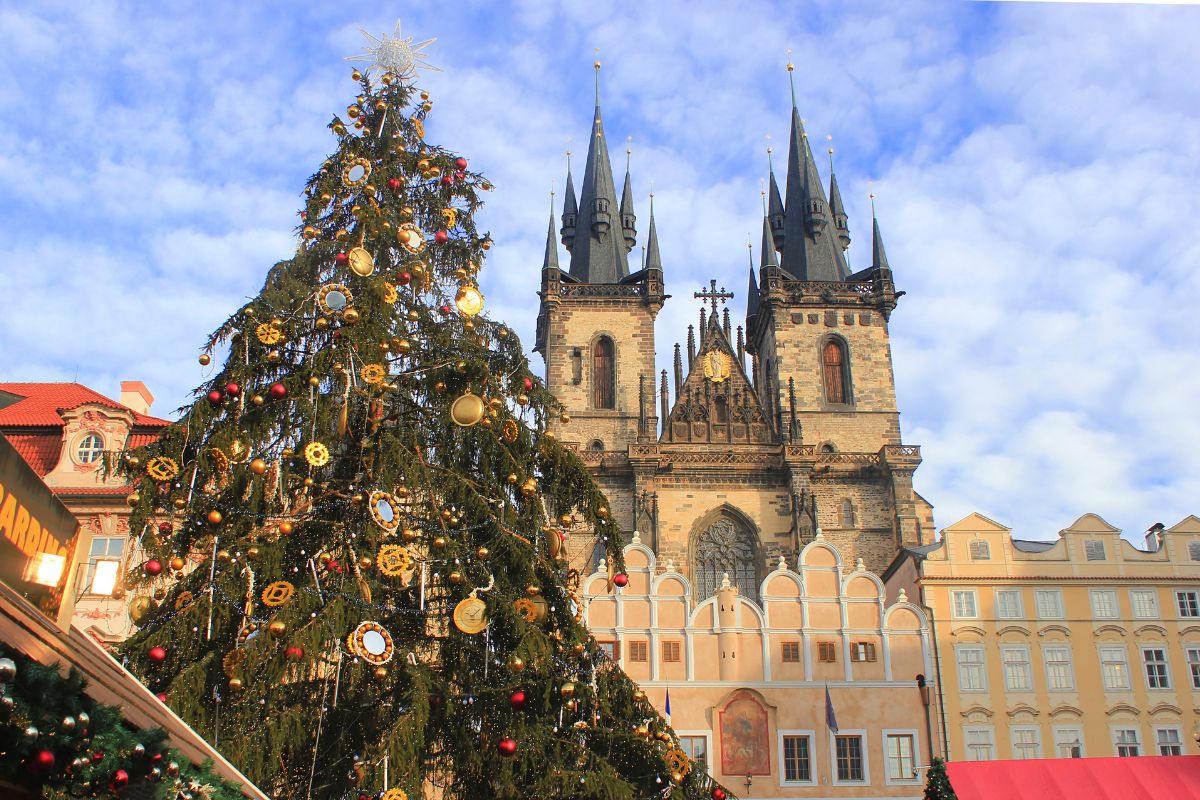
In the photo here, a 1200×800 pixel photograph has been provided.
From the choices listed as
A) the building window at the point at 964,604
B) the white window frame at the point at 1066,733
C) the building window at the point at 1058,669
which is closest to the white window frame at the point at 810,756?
the building window at the point at 964,604

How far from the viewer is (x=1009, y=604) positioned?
900 inches

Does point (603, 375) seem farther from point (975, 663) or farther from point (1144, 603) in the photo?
point (1144, 603)

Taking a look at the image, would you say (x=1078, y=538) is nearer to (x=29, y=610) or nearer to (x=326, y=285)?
(x=326, y=285)

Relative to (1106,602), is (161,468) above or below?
below

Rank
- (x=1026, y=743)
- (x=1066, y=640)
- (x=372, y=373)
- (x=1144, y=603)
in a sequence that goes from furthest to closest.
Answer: (x=1144, y=603) → (x=1066, y=640) → (x=1026, y=743) → (x=372, y=373)

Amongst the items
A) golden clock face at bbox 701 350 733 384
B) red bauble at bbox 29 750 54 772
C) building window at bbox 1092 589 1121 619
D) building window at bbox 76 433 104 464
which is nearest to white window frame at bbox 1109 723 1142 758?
building window at bbox 1092 589 1121 619

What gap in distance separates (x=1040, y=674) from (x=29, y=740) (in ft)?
70.4

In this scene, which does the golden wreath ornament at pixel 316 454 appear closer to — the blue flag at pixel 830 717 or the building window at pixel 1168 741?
the blue flag at pixel 830 717

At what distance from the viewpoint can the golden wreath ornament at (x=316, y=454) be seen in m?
9.07

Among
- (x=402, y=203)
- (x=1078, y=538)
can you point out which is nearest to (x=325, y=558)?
(x=402, y=203)

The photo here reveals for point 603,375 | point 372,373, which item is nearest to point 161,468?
point 372,373

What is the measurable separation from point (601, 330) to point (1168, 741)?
999 inches

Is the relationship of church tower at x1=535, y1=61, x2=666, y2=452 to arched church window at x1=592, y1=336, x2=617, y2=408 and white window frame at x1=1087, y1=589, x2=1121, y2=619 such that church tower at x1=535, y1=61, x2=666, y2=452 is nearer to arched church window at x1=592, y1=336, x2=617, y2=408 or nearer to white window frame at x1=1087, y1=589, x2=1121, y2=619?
arched church window at x1=592, y1=336, x2=617, y2=408

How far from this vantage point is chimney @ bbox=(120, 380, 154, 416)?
2484 cm
